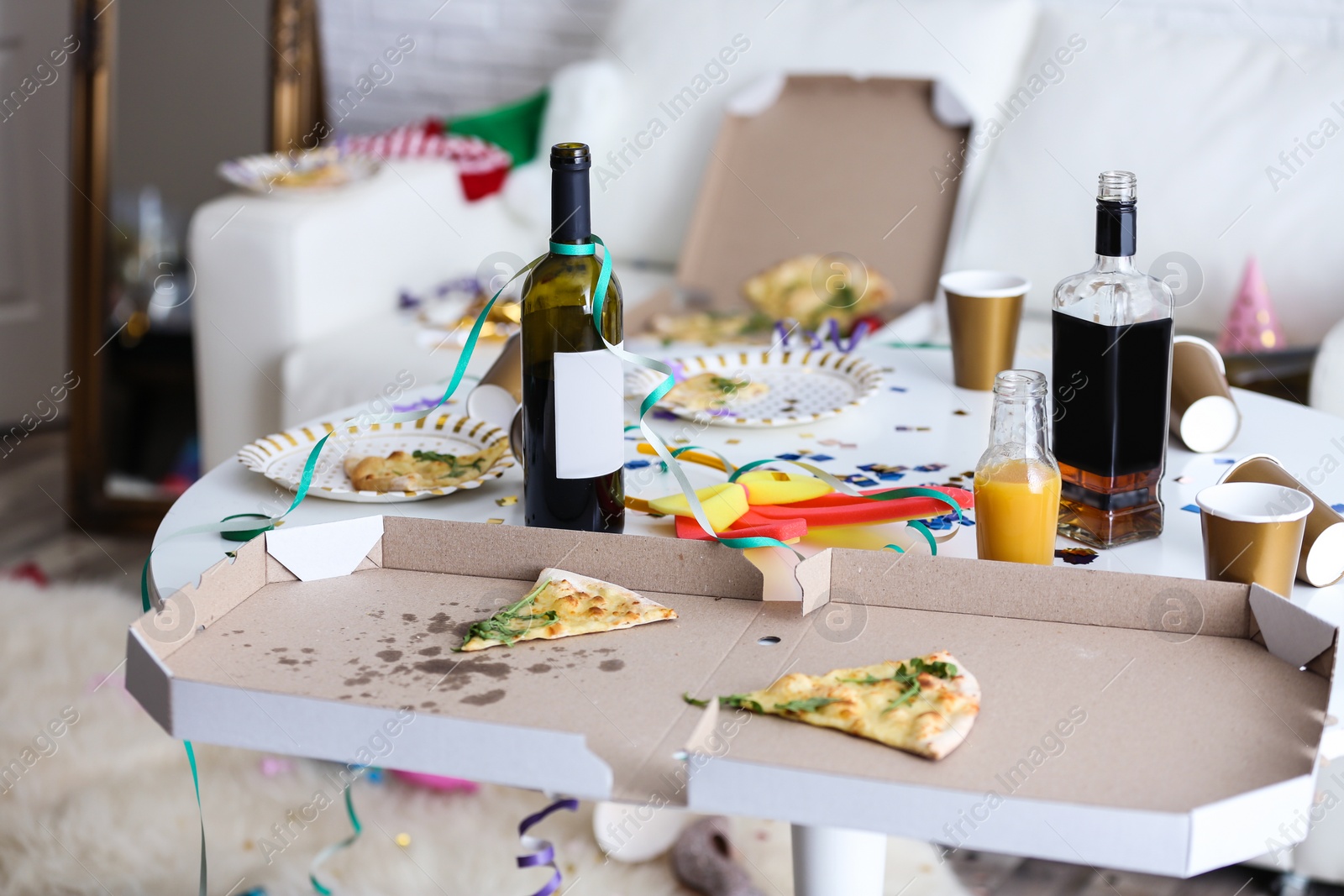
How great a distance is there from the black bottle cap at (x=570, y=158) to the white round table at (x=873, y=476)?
29 cm

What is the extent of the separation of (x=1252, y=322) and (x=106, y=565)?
204 cm

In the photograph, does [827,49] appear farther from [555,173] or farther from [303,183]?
[555,173]

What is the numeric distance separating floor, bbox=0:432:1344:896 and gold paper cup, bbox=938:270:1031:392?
2.00 ft

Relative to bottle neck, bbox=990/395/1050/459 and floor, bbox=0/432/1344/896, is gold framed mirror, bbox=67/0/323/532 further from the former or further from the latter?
bottle neck, bbox=990/395/1050/459

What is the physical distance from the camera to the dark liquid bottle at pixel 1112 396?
91 centimetres

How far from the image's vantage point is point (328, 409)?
1958mm

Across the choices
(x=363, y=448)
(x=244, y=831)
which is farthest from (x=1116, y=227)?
(x=244, y=831)

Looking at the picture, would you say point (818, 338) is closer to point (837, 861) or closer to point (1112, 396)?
point (1112, 396)

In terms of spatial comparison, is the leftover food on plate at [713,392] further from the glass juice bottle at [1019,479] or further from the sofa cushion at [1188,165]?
the sofa cushion at [1188,165]

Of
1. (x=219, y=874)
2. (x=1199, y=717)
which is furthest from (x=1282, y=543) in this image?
(x=219, y=874)

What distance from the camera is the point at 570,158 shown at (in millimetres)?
802

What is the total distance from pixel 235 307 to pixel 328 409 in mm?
249

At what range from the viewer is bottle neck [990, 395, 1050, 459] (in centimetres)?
87

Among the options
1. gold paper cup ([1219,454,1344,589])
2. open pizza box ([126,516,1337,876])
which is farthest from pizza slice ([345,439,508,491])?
gold paper cup ([1219,454,1344,589])
